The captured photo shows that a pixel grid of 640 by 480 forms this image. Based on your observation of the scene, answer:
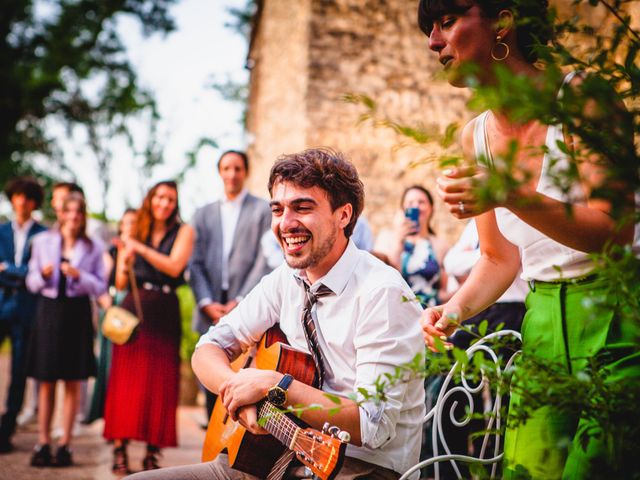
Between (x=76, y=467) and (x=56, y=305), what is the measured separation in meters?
1.30

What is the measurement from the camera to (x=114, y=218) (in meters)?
21.1

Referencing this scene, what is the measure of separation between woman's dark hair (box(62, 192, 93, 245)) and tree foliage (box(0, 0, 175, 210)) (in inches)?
571

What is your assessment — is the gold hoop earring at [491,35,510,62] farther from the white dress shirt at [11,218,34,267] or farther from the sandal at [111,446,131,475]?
the white dress shirt at [11,218,34,267]

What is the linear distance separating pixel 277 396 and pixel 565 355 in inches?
33.1

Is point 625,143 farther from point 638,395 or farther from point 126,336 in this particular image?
point 126,336

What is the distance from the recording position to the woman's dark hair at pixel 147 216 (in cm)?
540

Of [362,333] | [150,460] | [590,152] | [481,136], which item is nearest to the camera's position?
[590,152]

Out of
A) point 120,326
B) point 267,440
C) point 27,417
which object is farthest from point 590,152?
point 27,417

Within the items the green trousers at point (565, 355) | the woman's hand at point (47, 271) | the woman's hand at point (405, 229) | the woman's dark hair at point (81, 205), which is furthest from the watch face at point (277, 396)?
the woman's dark hair at point (81, 205)

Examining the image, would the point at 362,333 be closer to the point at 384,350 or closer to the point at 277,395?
the point at 384,350

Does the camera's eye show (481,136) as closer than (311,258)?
Yes

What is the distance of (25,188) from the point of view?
645cm

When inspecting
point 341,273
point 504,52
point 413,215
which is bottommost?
point 341,273

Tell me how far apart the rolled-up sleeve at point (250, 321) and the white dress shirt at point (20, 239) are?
15.3 feet
